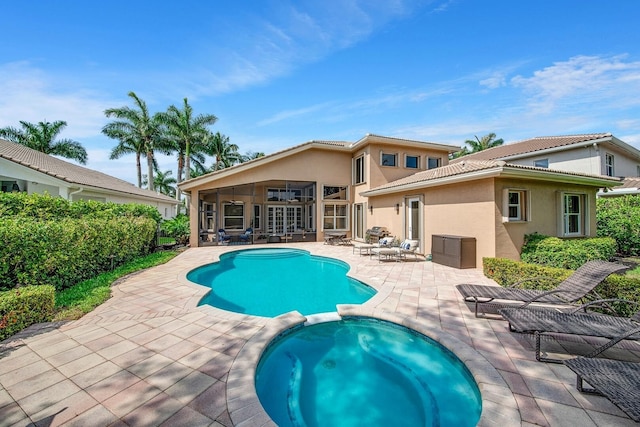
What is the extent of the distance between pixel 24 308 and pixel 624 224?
789 inches

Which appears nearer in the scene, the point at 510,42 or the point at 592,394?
the point at 592,394

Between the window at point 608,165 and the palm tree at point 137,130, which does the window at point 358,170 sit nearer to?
the window at point 608,165

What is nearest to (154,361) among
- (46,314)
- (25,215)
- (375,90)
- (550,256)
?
(46,314)

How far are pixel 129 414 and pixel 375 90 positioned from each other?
15.6 m

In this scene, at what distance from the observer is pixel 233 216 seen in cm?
2220

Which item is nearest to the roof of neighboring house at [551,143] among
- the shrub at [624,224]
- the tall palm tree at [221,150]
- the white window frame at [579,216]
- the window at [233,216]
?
the shrub at [624,224]

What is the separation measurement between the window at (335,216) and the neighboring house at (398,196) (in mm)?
73

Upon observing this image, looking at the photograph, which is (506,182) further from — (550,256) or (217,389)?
(217,389)

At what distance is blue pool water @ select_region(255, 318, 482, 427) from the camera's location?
313cm

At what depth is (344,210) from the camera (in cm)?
1881

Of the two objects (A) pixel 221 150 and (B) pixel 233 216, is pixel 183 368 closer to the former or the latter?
(B) pixel 233 216

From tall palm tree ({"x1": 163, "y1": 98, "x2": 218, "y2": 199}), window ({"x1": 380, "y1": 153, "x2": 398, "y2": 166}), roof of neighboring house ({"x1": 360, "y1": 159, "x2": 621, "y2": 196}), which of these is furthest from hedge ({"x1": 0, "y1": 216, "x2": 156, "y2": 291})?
tall palm tree ({"x1": 163, "y1": 98, "x2": 218, "y2": 199})

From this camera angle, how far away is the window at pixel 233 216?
22.1m

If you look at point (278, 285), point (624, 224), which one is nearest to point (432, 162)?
point (624, 224)
